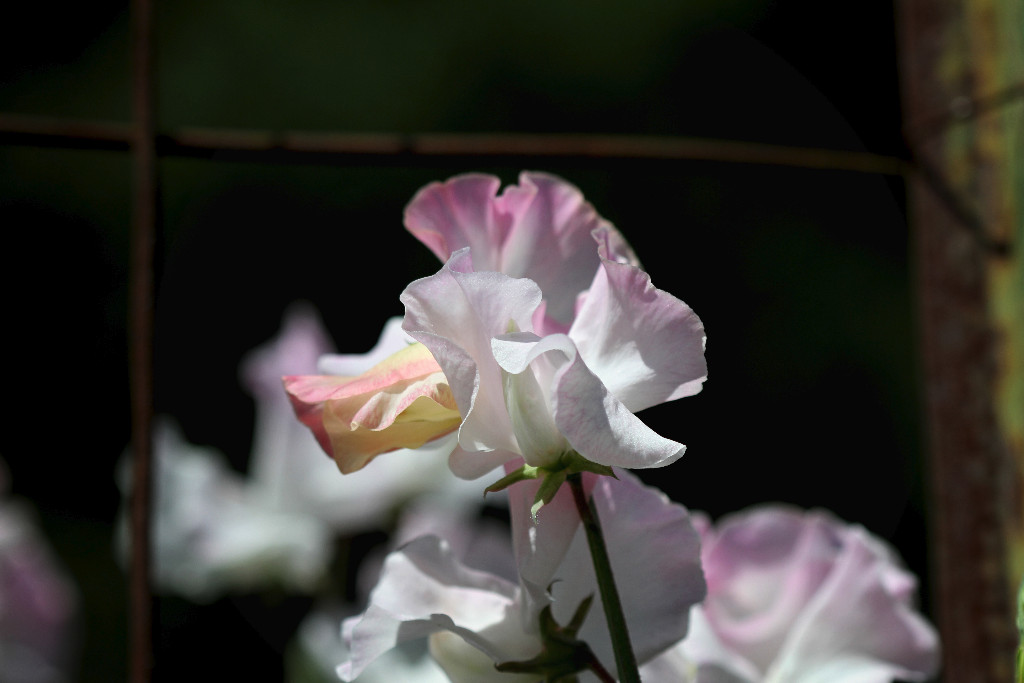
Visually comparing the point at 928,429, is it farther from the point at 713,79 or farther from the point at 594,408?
the point at 713,79

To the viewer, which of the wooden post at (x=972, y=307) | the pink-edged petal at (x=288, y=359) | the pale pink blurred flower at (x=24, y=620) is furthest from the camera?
the pale pink blurred flower at (x=24, y=620)

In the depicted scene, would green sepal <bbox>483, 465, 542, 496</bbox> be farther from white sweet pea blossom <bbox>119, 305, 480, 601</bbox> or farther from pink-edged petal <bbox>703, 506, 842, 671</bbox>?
white sweet pea blossom <bbox>119, 305, 480, 601</bbox>

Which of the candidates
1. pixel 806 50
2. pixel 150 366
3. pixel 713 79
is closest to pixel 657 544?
pixel 150 366

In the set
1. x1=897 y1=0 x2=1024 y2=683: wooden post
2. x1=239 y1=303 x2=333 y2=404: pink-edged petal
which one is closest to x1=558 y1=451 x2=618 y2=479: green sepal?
x1=897 y1=0 x2=1024 y2=683: wooden post

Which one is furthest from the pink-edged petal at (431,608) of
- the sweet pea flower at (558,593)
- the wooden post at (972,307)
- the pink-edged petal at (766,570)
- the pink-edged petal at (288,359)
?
the pink-edged petal at (288,359)

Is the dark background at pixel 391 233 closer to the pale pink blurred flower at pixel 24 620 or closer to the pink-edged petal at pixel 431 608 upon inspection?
the pale pink blurred flower at pixel 24 620

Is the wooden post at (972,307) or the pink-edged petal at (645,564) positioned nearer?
the pink-edged petal at (645,564)
